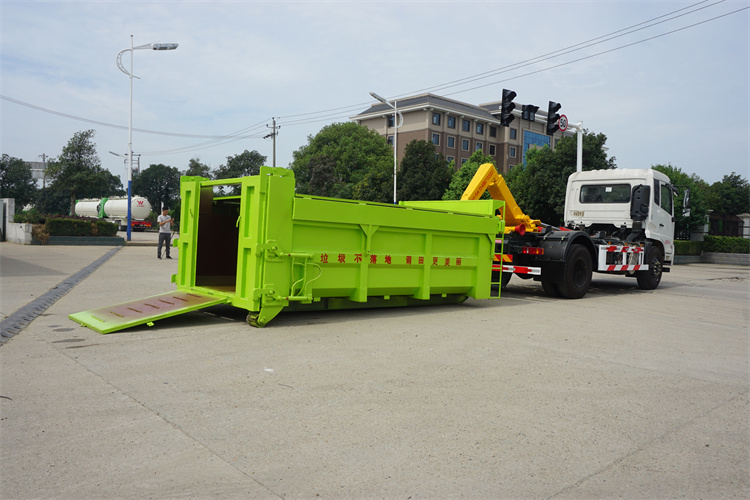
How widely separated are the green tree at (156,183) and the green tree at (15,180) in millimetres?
22989

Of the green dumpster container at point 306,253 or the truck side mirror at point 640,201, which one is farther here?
the truck side mirror at point 640,201

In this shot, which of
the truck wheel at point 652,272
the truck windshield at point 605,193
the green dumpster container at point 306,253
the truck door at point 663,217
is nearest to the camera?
the green dumpster container at point 306,253

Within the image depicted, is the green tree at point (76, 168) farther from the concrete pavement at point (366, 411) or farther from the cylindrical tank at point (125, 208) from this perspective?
the concrete pavement at point (366, 411)

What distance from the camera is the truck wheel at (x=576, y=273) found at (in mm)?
11516

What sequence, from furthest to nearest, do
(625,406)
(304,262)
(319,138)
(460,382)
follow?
(319,138)
(304,262)
(460,382)
(625,406)

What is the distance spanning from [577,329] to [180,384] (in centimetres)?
567

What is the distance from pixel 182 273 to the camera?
27.1 feet

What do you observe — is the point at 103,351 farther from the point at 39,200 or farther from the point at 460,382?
the point at 39,200

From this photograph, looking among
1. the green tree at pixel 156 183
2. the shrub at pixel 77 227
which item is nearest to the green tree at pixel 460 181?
the shrub at pixel 77 227

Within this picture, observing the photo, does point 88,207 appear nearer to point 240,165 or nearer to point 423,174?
point 240,165

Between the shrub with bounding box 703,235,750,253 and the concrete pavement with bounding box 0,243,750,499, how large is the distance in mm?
33020

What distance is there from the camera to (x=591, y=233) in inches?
561

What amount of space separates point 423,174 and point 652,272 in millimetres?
31500

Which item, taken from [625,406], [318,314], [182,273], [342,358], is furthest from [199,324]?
[625,406]
